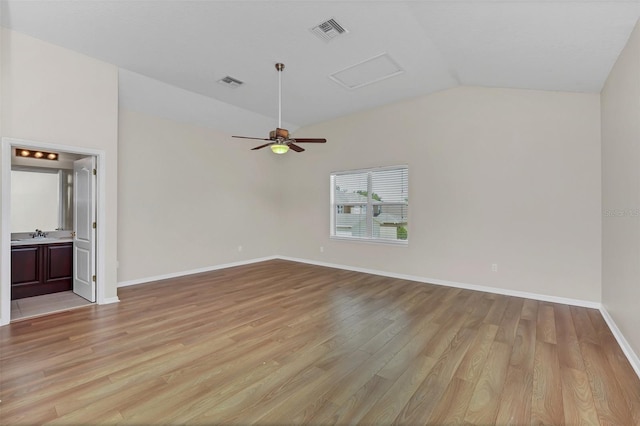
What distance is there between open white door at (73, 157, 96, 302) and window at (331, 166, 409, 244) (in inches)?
169

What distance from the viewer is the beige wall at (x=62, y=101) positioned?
3.12m

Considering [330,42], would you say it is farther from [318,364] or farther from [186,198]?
[186,198]

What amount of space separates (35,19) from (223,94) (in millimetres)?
2322

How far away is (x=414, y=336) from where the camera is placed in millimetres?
2842

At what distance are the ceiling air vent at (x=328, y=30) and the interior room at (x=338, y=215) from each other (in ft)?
0.07

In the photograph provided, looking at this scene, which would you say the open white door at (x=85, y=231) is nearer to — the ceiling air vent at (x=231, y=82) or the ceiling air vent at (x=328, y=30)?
the ceiling air vent at (x=231, y=82)

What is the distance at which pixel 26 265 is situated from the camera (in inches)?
162

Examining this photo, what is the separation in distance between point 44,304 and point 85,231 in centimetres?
107

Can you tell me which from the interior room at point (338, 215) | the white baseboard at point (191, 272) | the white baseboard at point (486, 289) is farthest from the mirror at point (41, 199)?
the white baseboard at point (486, 289)

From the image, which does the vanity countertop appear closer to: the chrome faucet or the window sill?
the chrome faucet

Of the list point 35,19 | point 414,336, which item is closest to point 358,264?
point 414,336

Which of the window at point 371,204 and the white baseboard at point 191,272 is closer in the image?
the white baseboard at point 191,272

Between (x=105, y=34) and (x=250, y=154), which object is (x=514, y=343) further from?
(x=250, y=154)

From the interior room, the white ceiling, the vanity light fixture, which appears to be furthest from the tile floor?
the white ceiling
